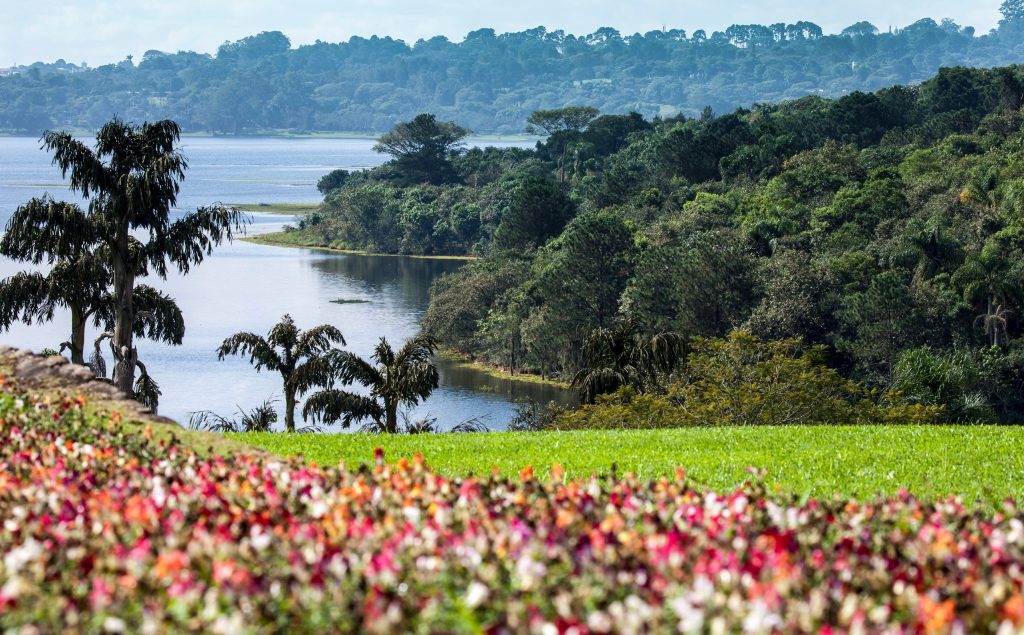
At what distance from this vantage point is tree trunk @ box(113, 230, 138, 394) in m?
19.3

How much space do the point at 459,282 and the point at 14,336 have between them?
22955mm

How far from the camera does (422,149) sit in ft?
400

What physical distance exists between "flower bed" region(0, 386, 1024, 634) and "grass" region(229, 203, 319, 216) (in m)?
126

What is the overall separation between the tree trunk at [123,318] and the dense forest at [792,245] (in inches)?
459

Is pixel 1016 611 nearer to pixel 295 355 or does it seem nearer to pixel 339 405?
pixel 339 405

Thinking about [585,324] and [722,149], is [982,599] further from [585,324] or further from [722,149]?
[722,149]

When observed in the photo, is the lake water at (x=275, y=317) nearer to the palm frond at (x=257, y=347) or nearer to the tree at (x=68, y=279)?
the palm frond at (x=257, y=347)

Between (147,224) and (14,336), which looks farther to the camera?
(14,336)

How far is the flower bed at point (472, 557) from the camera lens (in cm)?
513

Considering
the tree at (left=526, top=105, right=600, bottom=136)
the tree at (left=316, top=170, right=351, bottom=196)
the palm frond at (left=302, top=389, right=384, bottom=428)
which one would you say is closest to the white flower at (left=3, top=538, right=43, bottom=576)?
the palm frond at (left=302, top=389, right=384, bottom=428)

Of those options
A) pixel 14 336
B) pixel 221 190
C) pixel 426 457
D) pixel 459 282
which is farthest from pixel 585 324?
pixel 221 190

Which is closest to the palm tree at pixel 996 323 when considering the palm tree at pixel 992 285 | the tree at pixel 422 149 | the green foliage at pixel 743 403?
the palm tree at pixel 992 285

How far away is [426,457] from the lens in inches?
498

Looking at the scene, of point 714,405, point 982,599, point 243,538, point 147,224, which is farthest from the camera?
point 714,405
